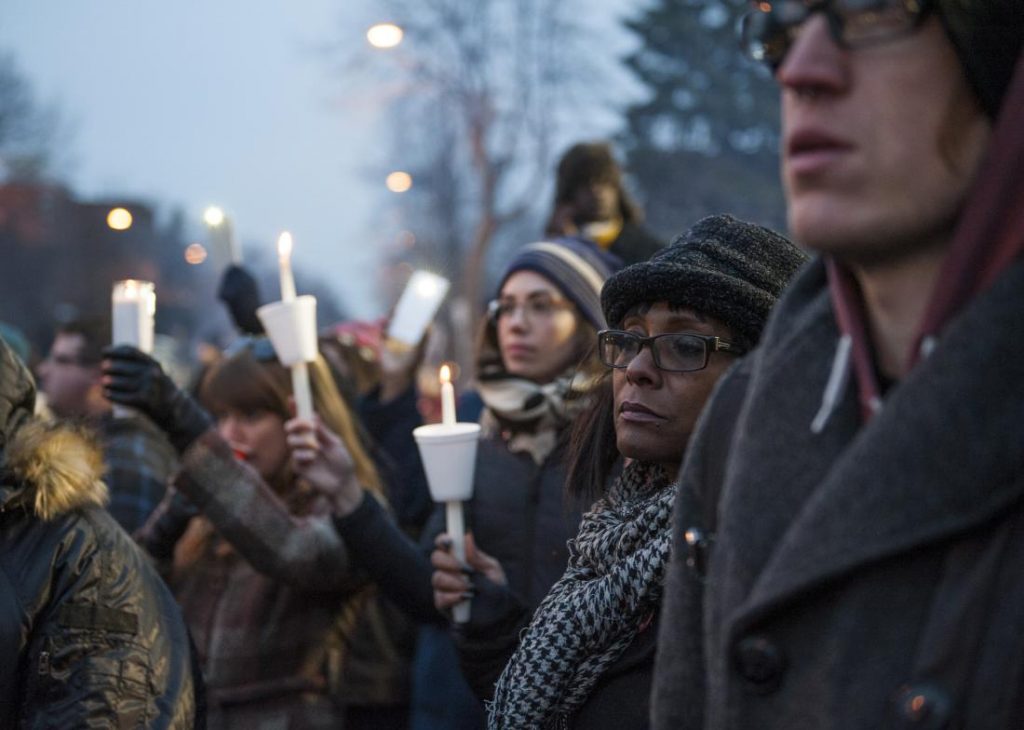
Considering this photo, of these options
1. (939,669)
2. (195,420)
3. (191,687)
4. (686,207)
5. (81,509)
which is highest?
(686,207)

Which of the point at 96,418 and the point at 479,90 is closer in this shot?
the point at 96,418

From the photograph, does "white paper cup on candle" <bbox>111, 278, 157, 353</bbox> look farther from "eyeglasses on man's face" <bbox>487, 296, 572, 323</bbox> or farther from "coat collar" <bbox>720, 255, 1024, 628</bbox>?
"coat collar" <bbox>720, 255, 1024, 628</bbox>

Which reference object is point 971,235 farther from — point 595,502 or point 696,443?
point 595,502

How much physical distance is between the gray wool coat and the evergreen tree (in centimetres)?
3408

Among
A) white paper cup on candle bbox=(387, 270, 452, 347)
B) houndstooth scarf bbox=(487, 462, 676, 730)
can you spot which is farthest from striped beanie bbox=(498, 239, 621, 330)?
houndstooth scarf bbox=(487, 462, 676, 730)

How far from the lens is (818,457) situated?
5.56 ft

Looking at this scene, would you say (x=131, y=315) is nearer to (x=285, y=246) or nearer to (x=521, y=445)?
(x=285, y=246)

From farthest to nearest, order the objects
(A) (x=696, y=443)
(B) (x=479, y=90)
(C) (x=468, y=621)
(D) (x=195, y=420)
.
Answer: (B) (x=479, y=90), (D) (x=195, y=420), (C) (x=468, y=621), (A) (x=696, y=443)

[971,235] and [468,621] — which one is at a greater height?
[971,235]

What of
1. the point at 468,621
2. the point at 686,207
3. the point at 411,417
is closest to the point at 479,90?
the point at 686,207

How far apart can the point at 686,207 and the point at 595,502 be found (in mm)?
33031

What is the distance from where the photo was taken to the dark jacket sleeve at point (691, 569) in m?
1.88

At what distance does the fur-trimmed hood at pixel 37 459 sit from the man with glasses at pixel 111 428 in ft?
5.01

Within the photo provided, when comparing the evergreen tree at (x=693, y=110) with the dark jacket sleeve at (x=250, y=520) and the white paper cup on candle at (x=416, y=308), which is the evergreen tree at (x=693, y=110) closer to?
the white paper cup on candle at (x=416, y=308)
